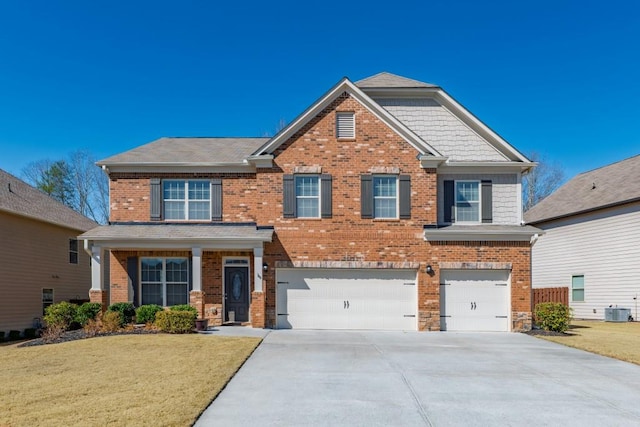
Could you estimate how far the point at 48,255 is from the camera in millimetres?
21203

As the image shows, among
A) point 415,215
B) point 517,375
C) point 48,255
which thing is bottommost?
point 517,375

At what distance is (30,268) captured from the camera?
786 inches

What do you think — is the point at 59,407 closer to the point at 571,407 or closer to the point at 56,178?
the point at 571,407

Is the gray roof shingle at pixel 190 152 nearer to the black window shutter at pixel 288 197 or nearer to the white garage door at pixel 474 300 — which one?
the black window shutter at pixel 288 197

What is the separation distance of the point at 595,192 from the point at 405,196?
13.4 m

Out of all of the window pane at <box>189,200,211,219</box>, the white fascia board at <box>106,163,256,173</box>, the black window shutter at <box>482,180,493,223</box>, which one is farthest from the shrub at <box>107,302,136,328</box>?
the black window shutter at <box>482,180,493,223</box>

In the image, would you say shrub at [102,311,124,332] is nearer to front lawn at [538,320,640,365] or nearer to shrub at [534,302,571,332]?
front lawn at [538,320,640,365]

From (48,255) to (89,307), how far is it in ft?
21.3

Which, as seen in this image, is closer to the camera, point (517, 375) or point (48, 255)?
point (517, 375)

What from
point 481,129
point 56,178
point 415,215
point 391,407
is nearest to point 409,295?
point 415,215

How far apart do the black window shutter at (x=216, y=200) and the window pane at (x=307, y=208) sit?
2.94m

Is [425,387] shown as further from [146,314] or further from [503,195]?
[503,195]

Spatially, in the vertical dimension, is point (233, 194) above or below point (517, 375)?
above

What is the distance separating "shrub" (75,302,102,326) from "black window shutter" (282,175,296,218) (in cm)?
699
